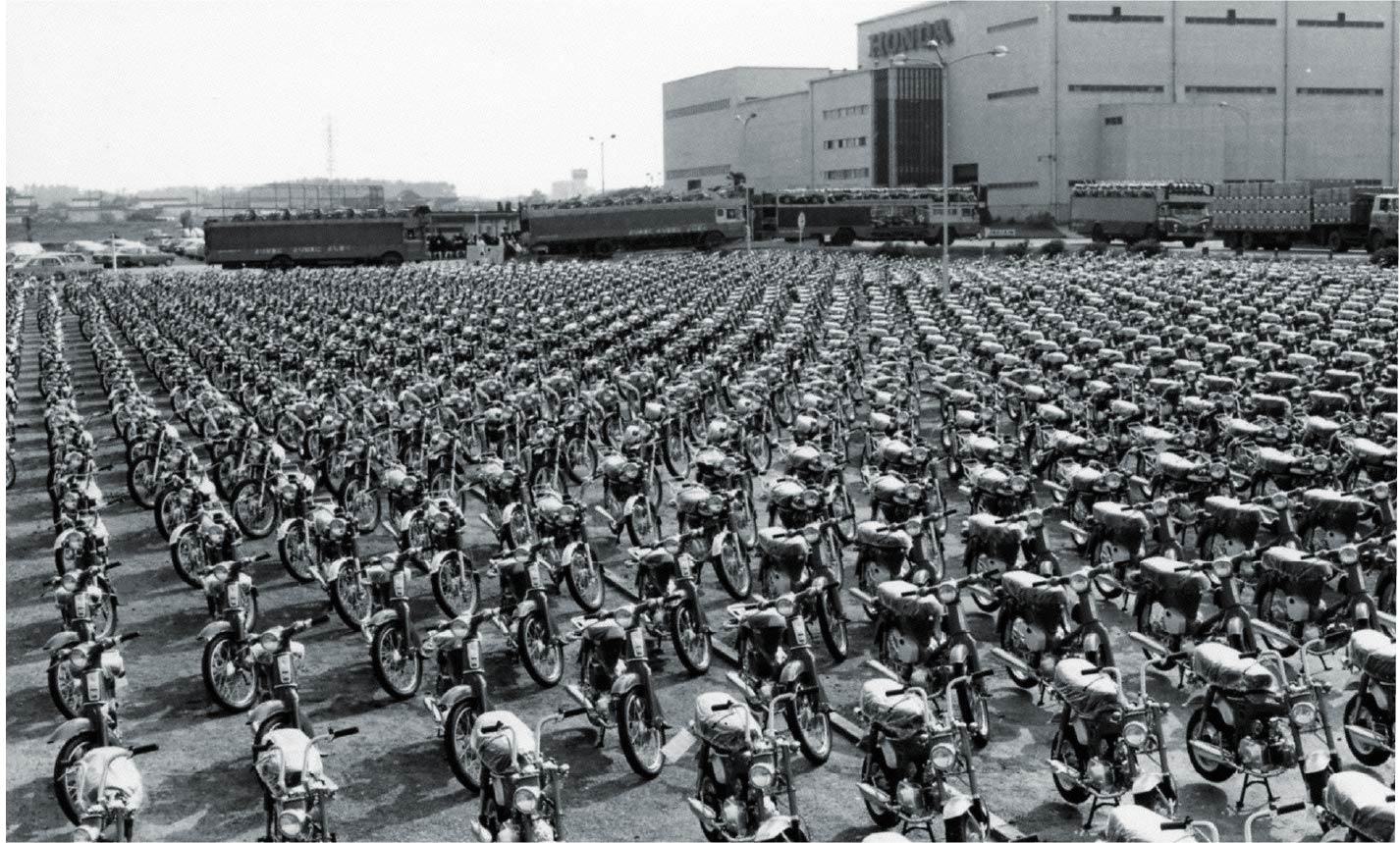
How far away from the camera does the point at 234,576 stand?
1137 centimetres

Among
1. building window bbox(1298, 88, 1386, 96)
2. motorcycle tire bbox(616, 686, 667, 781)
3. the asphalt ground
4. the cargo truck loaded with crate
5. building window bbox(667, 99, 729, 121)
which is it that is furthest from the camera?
building window bbox(667, 99, 729, 121)

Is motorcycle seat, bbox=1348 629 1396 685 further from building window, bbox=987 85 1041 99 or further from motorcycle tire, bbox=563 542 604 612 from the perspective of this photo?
building window, bbox=987 85 1041 99

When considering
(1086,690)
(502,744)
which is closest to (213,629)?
(502,744)

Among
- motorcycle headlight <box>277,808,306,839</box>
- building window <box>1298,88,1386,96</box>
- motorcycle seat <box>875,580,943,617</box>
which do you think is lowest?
motorcycle headlight <box>277,808,306,839</box>

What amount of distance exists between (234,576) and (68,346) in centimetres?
2902

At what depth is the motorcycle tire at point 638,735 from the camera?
9180mm

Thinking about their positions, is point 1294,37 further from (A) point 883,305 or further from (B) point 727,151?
(A) point 883,305

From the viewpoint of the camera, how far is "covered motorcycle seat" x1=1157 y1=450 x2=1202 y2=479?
14391 millimetres

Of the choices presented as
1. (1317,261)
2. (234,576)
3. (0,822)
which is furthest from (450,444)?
(1317,261)

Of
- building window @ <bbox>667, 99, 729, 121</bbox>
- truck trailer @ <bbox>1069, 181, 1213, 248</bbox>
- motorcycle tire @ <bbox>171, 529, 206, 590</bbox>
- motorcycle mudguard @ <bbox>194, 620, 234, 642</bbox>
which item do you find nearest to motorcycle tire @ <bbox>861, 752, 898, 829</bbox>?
motorcycle mudguard @ <bbox>194, 620, 234, 642</bbox>

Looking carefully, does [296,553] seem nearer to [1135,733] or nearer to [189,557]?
[189,557]

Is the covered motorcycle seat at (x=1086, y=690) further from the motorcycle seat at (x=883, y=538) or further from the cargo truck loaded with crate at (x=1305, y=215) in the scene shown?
the cargo truck loaded with crate at (x=1305, y=215)

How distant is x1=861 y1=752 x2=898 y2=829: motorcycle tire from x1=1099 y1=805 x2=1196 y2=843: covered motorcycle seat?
164 centimetres

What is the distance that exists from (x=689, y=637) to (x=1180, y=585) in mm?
3354
